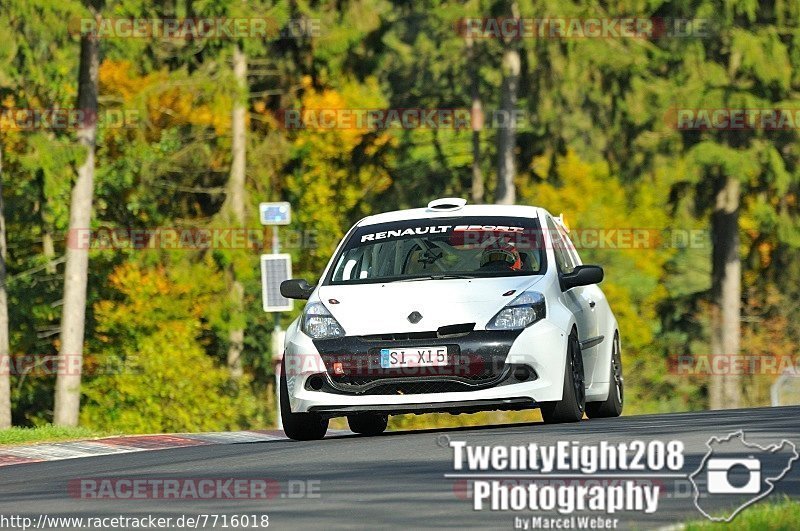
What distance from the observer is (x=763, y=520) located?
354 inches

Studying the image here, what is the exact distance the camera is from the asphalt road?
968 centimetres

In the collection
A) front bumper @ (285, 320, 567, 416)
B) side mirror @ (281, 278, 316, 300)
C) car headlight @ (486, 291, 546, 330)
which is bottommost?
front bumper @ (285, 320, 567, 416)

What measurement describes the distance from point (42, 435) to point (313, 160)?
105ft

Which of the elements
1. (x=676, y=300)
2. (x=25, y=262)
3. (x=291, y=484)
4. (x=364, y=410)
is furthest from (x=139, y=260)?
(x=291, y=484)

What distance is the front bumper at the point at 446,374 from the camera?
46.2 feet

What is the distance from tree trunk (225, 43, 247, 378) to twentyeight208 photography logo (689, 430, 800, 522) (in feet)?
107

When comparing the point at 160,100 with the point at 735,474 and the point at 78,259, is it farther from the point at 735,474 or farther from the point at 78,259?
the point at 735,474

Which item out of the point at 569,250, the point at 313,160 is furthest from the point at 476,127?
the point at 569,250

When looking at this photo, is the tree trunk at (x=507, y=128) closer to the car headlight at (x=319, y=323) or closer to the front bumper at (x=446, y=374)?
the car headlight at (x=319, y=323)

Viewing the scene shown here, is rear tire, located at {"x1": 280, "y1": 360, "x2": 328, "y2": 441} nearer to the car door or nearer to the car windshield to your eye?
the car windshield

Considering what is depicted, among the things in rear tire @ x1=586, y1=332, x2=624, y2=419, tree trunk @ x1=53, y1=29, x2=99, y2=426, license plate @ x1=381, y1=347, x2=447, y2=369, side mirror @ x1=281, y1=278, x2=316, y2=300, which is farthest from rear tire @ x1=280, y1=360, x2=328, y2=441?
tree trunk @ x1=53, y1=29, x2=99, y2=426

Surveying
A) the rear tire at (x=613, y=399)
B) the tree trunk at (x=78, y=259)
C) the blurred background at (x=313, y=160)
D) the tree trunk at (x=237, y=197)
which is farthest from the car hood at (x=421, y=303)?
the tree trunk at (x=237, y=197)

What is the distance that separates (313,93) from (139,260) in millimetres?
7139

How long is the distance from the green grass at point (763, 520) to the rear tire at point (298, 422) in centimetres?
587
